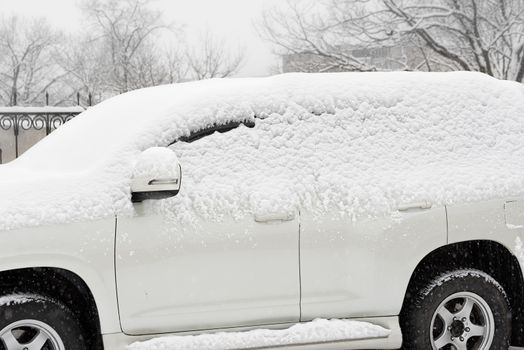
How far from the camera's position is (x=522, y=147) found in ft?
15.3

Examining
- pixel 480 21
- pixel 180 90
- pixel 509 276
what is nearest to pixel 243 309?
pixel 180 90

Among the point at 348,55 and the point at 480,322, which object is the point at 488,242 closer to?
the point at 480,322

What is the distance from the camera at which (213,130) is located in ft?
13.4

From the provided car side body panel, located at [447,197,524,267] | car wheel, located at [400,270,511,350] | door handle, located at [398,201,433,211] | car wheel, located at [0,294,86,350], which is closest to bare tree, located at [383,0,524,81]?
car side body panel, located at [447,197,524,267]

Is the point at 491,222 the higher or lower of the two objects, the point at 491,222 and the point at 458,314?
the higher

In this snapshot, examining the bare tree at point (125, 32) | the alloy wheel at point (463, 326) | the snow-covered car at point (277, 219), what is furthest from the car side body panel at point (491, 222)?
the bare tree at point (125, 32)

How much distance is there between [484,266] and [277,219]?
1431mm

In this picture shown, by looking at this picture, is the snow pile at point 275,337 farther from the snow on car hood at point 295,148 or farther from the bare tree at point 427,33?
the bare tree at point 427,33

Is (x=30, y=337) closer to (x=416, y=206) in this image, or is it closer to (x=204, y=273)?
(x=204, y=273)

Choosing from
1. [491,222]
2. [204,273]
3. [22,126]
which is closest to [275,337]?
[204,273]

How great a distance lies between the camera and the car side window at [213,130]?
4.01 meters

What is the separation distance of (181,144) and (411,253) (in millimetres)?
1395

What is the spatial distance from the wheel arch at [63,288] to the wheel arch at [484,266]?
68.9 inches

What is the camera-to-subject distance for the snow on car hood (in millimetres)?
3768
